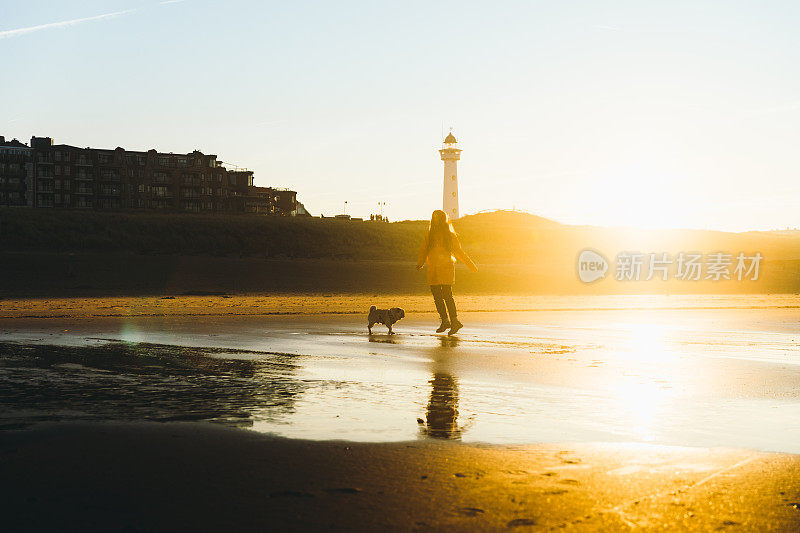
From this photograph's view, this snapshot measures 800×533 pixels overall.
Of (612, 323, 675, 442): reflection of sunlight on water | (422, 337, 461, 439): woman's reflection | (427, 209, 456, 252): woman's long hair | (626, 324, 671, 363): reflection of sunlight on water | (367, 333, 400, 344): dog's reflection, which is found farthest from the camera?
(427, 209, 456, 252): woman's long hair

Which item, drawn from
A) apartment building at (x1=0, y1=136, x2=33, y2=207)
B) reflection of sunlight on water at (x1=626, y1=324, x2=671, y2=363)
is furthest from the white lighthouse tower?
reflection of sunlight on water at (x1=626, y1=324, x2=671, y2=363)

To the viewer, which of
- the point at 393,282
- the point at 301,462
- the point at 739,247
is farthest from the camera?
the point at 739,247

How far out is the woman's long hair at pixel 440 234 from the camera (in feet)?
51.1

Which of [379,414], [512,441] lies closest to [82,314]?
[379,414]

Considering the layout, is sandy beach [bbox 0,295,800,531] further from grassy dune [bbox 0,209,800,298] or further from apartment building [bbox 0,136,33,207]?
apartment building [bbox 0,136,33,207]

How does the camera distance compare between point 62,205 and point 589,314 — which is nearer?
point 589,314

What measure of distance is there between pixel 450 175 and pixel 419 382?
117 metres

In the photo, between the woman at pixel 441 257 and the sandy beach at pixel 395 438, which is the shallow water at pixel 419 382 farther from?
the woman at pixel 441 257

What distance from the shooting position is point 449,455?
5.43m

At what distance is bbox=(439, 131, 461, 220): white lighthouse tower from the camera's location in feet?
398

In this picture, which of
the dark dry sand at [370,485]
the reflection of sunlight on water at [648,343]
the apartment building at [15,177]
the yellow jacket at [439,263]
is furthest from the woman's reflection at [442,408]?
the apartment building at [15,177]

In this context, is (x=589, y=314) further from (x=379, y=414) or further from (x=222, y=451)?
(x=222, y=451)

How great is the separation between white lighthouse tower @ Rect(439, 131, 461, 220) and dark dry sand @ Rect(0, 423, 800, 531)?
375 feet

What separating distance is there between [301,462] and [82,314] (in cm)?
1799
